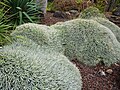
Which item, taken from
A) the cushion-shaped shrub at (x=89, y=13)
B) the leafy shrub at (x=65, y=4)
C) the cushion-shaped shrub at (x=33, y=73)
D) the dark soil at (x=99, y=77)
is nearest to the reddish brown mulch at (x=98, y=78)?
the dark soil at (x=99, y=77)

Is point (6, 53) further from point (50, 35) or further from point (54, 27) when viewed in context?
point (54, 27)

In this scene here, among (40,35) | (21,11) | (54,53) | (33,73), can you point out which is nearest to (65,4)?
(21,11)

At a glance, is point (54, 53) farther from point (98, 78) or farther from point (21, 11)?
point (21, 11)

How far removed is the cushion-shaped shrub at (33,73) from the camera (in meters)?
2.70

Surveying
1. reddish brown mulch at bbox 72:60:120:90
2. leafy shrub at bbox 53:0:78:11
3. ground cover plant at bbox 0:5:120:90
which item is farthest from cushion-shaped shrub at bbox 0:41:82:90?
leafy shrub at bbox 53:0:78:11

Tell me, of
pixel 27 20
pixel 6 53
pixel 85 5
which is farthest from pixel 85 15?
pixel 6 53

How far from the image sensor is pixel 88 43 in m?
4.32

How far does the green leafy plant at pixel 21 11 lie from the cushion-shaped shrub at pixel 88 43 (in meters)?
1.41

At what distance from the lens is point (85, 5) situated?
7820 mm

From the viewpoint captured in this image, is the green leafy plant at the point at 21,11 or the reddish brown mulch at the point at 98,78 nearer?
the reddish brown mulch at the point at 98,78

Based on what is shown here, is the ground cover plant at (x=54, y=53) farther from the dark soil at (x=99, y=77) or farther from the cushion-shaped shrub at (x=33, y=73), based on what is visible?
the dark soil at (x=99, y=77)

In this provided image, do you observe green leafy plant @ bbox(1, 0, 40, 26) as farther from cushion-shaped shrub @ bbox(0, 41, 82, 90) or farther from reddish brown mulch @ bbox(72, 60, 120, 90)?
cushion-shaped shrub @ bbox(0, 41, 82, 90)

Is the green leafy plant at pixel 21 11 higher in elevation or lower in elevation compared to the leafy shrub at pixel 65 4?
higher

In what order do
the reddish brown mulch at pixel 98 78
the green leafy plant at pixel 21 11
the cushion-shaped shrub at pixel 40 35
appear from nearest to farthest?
the reddish brown mulch at pixel 98 78
the cushion-shaped shrub at pixel 40 35
the green leafy plant at pixel 21 11
